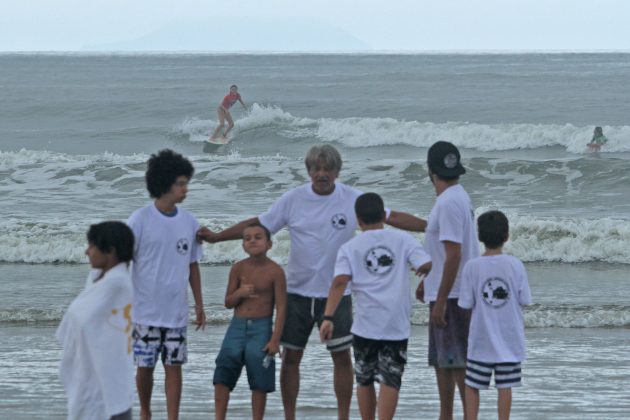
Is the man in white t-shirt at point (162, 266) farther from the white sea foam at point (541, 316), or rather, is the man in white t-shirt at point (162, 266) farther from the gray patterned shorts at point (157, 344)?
the white sea foam at point (541, 316)

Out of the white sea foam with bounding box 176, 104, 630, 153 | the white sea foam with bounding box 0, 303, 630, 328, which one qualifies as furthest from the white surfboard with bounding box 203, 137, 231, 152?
the white sea foam with bounding box 0, 303, 630, 328

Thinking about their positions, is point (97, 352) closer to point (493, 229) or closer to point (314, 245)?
point (314, 245)

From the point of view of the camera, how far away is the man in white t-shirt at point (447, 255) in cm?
533

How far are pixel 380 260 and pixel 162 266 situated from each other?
1065 millimetres

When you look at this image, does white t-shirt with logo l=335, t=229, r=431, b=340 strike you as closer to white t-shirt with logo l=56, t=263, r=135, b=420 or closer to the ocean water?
the ocean water

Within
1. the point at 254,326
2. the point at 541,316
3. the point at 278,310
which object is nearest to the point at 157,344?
the point at 254,326

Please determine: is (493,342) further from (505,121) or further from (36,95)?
(36,95)

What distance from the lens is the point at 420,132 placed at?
31.1m

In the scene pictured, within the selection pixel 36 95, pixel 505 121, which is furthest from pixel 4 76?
pixel 505 121

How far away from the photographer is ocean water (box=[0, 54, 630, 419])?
7098mm

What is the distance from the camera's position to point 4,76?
6581 centimetres

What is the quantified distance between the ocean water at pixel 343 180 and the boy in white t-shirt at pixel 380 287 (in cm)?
101

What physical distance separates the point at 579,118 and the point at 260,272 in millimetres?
31185

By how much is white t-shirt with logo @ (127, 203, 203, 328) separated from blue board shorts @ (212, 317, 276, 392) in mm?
299
